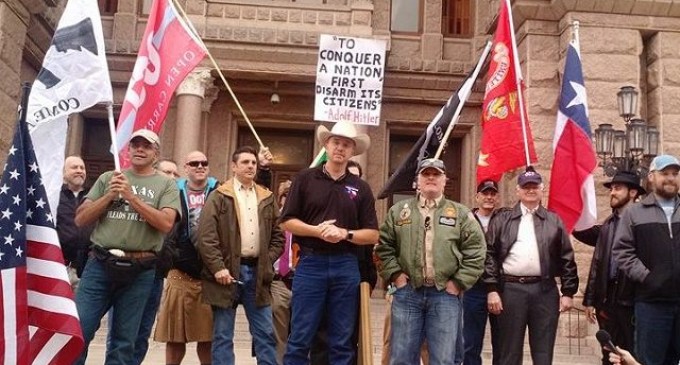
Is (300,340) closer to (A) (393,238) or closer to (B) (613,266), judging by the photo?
(A) (393,238)

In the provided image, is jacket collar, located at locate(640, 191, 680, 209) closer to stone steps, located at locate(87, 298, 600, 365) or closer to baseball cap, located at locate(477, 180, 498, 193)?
baseball cap, located at locate(477, 180, 498, 193)

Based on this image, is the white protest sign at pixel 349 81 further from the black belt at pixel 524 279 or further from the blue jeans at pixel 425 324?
the blue jeans at pixel 425 324

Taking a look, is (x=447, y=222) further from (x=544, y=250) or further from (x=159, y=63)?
(x=159, y=63)

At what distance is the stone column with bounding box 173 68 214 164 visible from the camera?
524 inches

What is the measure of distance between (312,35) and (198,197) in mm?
8501

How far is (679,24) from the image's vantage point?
11258mm

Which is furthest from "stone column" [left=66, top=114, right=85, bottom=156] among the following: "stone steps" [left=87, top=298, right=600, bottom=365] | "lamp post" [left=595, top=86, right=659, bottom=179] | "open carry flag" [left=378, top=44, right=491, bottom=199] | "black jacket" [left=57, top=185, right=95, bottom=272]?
"lamp post" [left=595, top=86, right=659, bottom=179]

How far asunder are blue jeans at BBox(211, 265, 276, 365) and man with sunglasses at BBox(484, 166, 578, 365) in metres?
1.80

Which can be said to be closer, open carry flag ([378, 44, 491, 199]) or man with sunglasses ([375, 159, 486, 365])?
man with sunglasses ([375, 159, 486, 365])

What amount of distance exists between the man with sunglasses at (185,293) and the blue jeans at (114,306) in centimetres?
75

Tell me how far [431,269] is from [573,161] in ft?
9.90

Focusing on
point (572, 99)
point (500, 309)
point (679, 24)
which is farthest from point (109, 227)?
point (679, 24)

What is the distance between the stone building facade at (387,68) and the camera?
36.0 feet

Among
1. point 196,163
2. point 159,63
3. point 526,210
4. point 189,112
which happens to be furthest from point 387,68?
point 526,210
